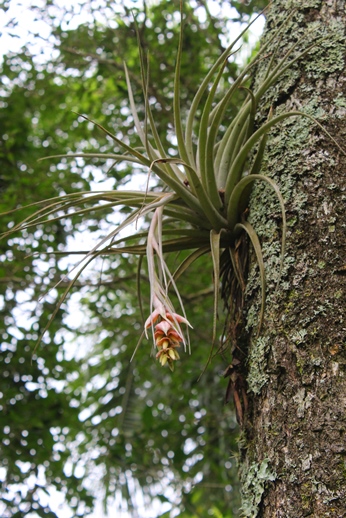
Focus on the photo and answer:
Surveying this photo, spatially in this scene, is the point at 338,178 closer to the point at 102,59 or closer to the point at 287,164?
the point at 287,164

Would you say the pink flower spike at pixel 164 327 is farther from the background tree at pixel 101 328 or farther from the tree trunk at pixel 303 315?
the background tree at pixel 101 328

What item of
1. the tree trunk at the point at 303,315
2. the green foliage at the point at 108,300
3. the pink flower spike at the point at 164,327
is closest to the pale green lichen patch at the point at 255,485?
the tree trunk at the point at 303,315

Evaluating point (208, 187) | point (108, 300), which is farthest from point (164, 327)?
point (108, 300)

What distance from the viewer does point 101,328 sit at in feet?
15.1

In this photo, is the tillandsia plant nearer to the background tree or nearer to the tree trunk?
the tree trunk

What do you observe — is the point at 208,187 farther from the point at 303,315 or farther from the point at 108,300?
the point at 108,300

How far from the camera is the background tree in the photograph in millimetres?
3600

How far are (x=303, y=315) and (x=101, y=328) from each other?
3288 millimetres

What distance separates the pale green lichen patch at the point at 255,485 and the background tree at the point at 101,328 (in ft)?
7.12

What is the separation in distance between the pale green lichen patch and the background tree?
7.12 ft

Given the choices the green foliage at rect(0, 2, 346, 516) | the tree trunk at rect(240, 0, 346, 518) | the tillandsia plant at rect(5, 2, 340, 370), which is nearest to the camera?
the tree trunk at rect(240, 0, 346, 518)

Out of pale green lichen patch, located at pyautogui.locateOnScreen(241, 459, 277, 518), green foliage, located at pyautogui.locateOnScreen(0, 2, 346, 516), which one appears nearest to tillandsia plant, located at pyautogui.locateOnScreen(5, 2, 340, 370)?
pale green lichen patch, located at pyautogui.locateOnScreen(241, 459, 277, 518)

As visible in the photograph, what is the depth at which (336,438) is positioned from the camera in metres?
1.26

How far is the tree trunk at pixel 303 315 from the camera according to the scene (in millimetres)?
1280
